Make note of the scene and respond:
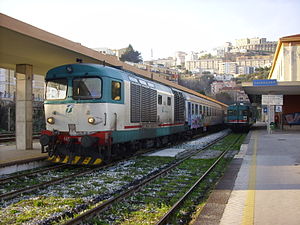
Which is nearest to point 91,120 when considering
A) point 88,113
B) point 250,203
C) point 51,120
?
point 88,113

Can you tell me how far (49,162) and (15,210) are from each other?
5.73 m

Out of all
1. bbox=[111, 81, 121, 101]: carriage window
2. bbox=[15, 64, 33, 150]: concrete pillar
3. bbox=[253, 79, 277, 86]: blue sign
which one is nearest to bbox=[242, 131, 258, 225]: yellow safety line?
bbox=[111, 81, 121, 101]: carriage window

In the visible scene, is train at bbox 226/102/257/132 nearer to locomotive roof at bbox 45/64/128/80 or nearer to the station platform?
the station platform

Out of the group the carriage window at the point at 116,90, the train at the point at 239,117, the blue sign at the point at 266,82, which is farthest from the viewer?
the train at the point at 239,117

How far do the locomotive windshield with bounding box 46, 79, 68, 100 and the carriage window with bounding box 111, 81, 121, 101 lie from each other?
4.91 feet

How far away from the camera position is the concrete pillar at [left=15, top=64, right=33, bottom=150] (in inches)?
530

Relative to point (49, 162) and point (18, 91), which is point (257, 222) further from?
point (18, 91)

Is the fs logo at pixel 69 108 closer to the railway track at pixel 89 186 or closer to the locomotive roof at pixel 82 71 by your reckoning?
the locomotive roof at pixel 82 71

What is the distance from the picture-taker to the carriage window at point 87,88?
1033 centimetres

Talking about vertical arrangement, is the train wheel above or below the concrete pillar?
below

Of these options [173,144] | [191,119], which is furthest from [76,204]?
[191,119]

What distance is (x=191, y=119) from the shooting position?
71.4 feet

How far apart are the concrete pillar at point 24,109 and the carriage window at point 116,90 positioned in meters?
4.61

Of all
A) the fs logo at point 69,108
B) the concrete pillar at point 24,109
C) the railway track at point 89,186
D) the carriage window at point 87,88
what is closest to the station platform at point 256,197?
the railway track at point 89,186
